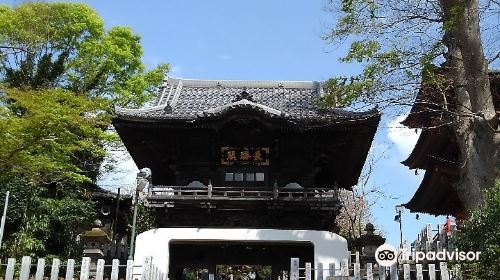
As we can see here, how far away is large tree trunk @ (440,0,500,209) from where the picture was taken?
11062 millimetres

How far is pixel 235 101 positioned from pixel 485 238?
8892 millimetres

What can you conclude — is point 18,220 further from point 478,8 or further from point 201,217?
point 478,8

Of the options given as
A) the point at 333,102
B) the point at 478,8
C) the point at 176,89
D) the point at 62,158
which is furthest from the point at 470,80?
the point at 62,158

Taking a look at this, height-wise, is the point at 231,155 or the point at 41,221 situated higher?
the point at 231,155

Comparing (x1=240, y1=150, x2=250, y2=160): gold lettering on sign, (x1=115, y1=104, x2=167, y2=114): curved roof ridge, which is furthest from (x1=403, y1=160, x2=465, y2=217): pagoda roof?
(x1=115, y1=104, x2=167, y2=114): curved roof ridge

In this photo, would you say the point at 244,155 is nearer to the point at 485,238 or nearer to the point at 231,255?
the point at 231,255

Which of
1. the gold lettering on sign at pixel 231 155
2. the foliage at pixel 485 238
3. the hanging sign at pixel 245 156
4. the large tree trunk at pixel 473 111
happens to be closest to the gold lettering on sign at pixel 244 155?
the hanging sign at pixel 245 156

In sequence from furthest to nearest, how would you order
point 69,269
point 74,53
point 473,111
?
point 74,53 → point 473,111 → point 69,269

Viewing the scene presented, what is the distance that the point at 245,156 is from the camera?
1738 cm

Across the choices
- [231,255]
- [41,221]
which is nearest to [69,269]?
[231,255]

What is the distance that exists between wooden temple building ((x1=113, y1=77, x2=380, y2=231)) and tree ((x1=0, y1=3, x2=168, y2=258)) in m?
3.00

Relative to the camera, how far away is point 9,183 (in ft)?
70.0

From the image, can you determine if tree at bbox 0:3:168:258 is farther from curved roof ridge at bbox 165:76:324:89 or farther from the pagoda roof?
the pagoda roof

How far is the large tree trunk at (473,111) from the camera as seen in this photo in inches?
436
